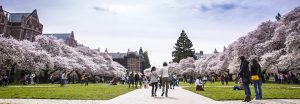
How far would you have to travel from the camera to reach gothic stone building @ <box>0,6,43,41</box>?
5904 centimetres

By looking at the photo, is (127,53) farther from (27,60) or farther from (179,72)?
(27,60)

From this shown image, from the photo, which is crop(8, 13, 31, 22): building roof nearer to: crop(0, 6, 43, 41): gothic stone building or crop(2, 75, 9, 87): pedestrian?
crop(0, 6, 43, 41): gothic stone building

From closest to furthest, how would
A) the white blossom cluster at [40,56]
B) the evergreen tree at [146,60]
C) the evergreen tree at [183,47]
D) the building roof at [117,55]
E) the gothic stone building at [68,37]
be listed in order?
the white blossom cluster at [40,56]
the gothic stone building at [68,37]
the evergreen tree at [183,47]
the evergreen tree at [146,60]
the building roof at [117,55]

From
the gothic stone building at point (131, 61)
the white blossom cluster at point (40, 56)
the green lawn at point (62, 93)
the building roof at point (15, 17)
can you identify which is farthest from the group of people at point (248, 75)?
the gothic stone building at point (131, 61)

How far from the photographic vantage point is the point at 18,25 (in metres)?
61.9

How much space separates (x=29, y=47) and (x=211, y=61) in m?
56.4

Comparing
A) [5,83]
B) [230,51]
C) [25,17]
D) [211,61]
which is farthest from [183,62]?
[5,83]

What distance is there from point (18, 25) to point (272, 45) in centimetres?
4869

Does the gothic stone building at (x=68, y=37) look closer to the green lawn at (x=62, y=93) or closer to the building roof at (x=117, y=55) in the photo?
the green lawn at (x=62, y=93)

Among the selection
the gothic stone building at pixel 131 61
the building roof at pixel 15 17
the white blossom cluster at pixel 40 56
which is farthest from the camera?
the gothic stone building at pixel 131 61

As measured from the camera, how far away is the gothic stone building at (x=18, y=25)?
5904 cm

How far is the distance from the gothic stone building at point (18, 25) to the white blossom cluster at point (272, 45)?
42.6m

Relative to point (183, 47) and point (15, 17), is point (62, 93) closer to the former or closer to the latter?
point (15, 17)

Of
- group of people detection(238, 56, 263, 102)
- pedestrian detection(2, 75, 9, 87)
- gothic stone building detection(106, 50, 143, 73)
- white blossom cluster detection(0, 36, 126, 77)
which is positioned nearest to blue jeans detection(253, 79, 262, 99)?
group of people detection(238, 56, 263, 102)
